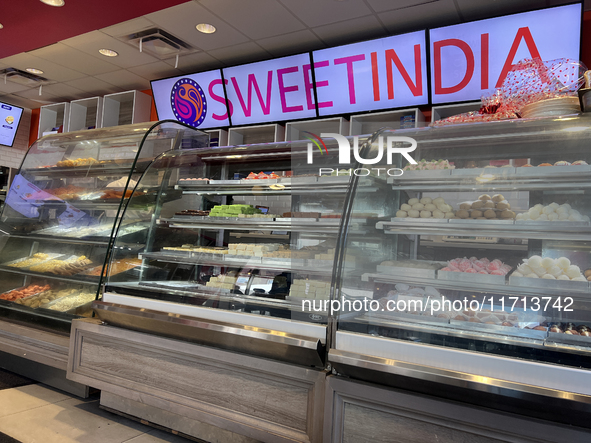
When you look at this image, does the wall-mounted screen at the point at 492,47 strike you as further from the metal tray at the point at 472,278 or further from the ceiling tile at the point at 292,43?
the metal tray at the point at 472,278

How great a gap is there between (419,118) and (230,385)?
3.30 metres

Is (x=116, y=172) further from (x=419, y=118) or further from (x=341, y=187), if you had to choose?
(x=419, y=118)

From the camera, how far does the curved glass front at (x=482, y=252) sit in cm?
168

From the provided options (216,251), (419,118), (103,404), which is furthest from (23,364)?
(419,118)

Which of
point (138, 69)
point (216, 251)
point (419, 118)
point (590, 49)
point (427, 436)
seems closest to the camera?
point (427, 436)

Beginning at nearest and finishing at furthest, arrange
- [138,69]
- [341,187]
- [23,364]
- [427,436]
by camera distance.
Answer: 1. [427,436]
2. [341,187]
3. [23,364]
4. [138,69]

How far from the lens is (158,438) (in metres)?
2.46

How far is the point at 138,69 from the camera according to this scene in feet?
18.6

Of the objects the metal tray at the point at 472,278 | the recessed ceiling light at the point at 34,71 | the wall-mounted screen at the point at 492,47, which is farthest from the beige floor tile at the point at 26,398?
the recessed ceiling light at the point at 34,71

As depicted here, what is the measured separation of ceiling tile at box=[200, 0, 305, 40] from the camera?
3.96 metres

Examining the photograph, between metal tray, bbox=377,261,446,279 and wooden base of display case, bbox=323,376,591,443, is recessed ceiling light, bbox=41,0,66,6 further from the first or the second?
wooden base of display case, bbox=323,376,591,443

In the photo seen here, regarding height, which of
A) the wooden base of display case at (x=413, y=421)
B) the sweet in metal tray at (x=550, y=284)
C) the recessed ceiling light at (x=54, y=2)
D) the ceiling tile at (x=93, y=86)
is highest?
the ceiling tile at (x=93, y=86)

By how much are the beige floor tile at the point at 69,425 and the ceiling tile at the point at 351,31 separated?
3948mm

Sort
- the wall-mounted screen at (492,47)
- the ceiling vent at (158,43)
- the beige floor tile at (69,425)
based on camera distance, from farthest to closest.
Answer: the ceiling vent at (158,43)
the wall-mounted screen at (492,47)
the beige floor tile at (69,425)
